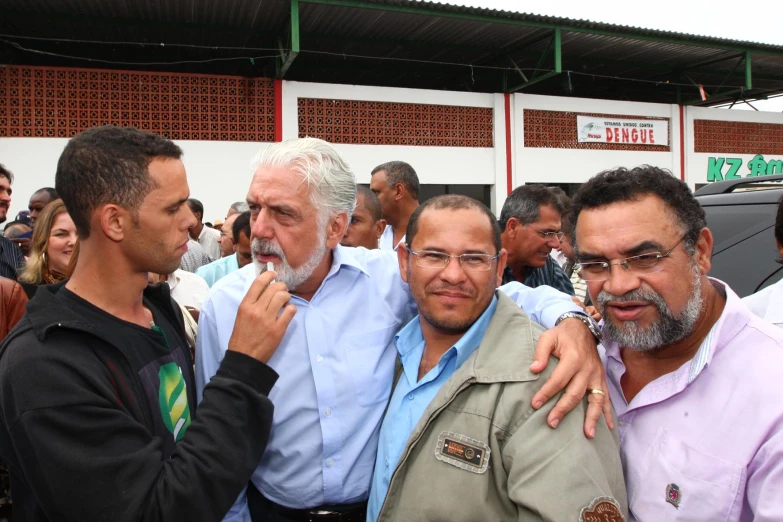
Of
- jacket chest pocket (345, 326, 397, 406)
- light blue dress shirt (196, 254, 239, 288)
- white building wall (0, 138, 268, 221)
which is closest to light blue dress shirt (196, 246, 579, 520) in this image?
jacket chest pocket (345, 326, 397, 406)

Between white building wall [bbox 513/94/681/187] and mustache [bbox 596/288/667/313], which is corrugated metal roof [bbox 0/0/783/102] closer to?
white building wall [bbox 513/94/681/187]

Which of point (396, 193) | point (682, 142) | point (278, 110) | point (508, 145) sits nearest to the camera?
point (396, 193)

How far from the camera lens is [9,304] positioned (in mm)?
2781

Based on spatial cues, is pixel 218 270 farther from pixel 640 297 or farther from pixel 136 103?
pixel 136 103

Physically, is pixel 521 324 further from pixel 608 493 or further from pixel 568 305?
pixel 608 493

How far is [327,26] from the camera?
11.3 metres

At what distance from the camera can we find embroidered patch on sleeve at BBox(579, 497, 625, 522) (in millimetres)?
1337

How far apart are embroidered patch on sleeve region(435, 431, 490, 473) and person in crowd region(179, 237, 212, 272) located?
464cm

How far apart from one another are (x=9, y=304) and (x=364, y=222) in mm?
2450

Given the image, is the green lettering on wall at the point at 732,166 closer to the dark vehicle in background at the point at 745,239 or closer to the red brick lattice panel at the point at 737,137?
the red brick lattice panel at the point at 737,137

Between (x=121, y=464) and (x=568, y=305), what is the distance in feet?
4.96

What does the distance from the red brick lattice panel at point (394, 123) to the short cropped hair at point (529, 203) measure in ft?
26.2

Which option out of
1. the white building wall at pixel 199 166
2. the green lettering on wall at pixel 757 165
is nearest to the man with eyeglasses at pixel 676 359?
the white building wall at pixel 199 166

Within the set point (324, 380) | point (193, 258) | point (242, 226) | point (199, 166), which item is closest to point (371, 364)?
point (324, 380)
